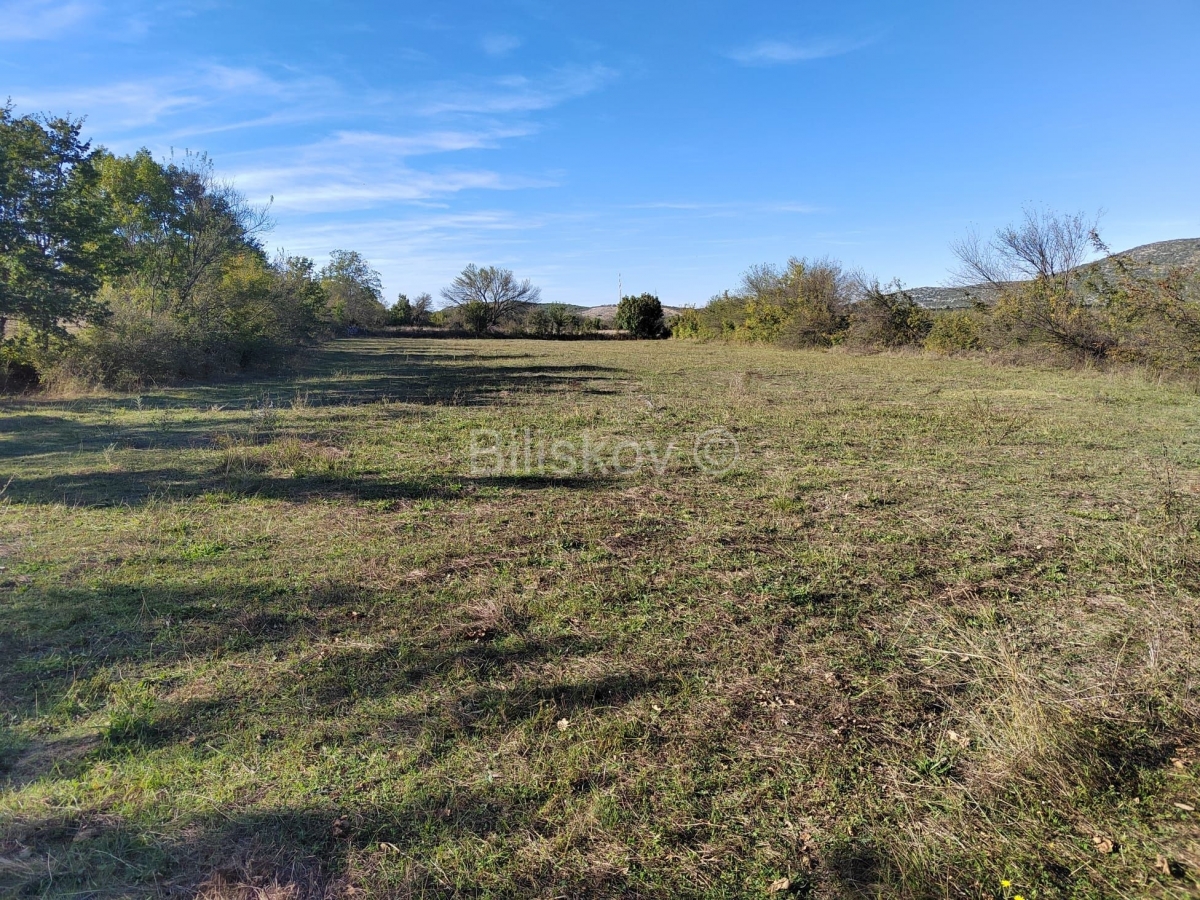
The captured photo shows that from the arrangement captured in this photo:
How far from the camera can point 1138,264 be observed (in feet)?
55.1

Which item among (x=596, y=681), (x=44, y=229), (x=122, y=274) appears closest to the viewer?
(x=596, y=681)

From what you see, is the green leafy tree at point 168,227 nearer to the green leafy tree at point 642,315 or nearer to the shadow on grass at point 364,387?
the shadow on grass at point 364,387

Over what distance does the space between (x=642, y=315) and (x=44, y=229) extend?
4579cm

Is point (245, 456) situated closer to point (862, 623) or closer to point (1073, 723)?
point (862, 623)

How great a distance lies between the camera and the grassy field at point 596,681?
81.2 inches

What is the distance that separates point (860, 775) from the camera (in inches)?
96.7

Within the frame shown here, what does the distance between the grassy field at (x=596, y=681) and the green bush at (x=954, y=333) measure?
2132 cm

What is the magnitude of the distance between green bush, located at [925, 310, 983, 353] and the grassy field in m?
21.3

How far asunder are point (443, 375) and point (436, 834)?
1871 cm

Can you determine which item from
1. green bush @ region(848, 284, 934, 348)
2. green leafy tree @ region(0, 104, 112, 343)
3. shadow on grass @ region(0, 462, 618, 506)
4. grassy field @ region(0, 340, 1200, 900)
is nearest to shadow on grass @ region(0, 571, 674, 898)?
Answer: grassy field @ region(0, 340, 1200, 900)

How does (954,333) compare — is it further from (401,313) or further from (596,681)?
(401,313)

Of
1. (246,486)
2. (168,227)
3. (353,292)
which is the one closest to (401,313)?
(353,292)

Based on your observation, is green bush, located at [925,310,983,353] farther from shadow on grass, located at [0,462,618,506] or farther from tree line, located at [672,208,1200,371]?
shadow on grass, located at [0,462,618,506]

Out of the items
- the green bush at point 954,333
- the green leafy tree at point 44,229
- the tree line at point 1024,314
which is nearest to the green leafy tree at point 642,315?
the tree line at point 1024,314
